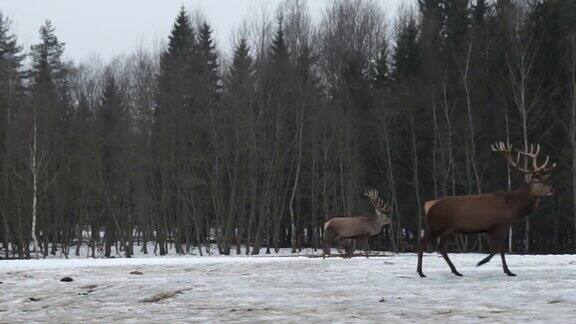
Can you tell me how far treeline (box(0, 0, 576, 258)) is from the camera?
39.4 m

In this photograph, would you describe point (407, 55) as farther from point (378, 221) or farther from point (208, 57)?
point (378, 221)

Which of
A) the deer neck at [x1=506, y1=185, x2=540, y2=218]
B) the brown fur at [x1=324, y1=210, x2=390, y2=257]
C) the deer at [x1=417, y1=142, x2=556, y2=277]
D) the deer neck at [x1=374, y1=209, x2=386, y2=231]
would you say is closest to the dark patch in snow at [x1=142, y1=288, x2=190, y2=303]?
the deer at [x1=417, y1=142, x2=556, y2=277]

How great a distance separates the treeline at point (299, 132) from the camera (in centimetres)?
3938

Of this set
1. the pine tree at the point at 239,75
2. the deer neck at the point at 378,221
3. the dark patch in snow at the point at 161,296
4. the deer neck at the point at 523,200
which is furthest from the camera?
the pine tree at the point at 239,75

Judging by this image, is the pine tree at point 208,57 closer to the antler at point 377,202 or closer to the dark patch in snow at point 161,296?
the antler at point 377,202

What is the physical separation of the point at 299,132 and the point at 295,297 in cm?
3602

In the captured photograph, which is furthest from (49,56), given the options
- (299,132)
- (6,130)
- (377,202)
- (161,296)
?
(161,296)

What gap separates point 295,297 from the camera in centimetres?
803

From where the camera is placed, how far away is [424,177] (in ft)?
146

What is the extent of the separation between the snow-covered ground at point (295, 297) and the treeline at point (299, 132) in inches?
1115

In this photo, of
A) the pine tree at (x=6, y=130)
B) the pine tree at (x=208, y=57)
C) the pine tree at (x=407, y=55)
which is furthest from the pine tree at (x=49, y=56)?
the pine tree at (x=407, y=55)

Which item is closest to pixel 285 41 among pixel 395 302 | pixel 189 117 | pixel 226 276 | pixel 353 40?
pixel 353 40

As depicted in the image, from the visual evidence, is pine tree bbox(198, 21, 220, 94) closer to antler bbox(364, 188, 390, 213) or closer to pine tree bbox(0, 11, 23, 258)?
pine tree bbox(0, 11, 23, 258)

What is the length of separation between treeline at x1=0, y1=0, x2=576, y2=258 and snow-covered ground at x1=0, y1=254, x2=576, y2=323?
92.9ft
